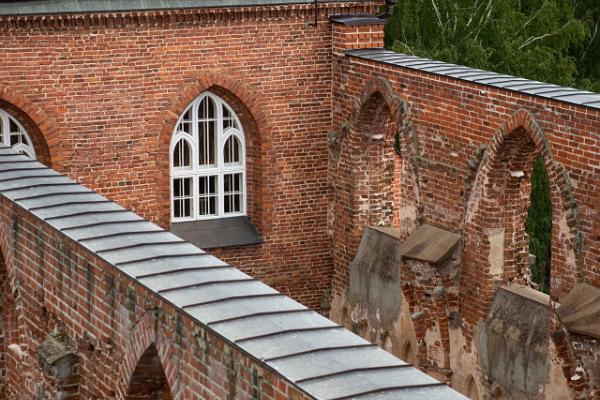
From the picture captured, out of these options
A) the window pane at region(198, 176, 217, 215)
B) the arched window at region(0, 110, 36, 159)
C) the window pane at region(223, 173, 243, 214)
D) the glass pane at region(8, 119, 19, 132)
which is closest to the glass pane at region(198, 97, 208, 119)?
the window pane at region(198, 176, 217, 215)

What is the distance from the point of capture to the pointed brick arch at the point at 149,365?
11109 mm

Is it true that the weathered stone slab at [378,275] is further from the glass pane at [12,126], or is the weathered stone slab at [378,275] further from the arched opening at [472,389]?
the glass pane at [12,126]

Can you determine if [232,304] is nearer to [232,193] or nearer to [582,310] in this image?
[582,310]

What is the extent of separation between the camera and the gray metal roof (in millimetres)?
18938

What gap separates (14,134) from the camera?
64.3 feet

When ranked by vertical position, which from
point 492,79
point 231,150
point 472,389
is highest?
point 492,79

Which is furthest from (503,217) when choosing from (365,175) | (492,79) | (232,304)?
(232,304)

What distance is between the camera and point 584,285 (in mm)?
15820

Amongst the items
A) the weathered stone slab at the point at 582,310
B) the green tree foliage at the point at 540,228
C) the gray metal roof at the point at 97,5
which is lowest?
the green tree foliage at the point at 540,228

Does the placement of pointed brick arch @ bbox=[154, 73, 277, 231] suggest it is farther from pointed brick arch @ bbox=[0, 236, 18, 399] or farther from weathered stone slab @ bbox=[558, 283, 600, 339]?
weathered stone slab @ bbox=[558, 283, 600, 339]

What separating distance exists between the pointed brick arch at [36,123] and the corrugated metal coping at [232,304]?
4.49m

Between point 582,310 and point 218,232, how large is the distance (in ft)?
21.8

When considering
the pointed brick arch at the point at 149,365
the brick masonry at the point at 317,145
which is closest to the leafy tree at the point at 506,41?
the brick masonry at the point at 317,145

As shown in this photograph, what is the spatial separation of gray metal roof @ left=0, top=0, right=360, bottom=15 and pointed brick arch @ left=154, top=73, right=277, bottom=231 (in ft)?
3.21
